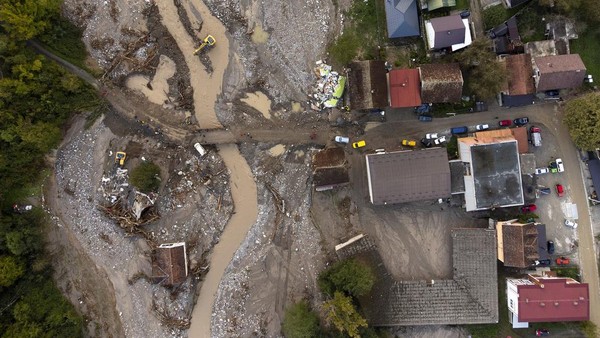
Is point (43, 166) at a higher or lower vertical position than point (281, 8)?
lower

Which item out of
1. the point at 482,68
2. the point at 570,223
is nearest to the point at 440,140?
the point at 482,68

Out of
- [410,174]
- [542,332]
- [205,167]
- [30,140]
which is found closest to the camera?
[30,140]

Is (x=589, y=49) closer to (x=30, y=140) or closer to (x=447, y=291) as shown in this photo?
(x=447, y=291)

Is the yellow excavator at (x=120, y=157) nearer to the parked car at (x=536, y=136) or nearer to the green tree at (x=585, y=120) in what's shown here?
the parked car at (x=536, y=136)

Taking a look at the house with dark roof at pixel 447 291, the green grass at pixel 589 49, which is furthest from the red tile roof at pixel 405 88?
the green grass at pixel 589 49

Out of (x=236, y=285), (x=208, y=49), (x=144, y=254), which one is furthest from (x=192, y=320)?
(x=208, y=49)

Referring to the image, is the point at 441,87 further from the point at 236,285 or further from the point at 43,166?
the point at 43,166
